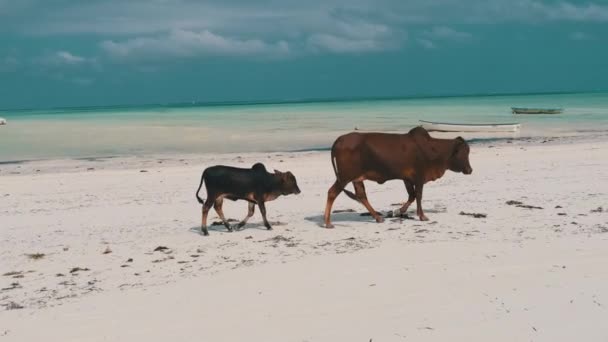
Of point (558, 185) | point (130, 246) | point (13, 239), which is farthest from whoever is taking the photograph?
point (558, 185)

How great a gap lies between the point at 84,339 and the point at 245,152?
2568 centimetres

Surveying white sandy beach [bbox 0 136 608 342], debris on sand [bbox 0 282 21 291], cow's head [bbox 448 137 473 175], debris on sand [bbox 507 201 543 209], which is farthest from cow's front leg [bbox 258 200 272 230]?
debris on sand [bbox 507 201 543 209]

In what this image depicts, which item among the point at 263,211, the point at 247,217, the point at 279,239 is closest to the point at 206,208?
the point at 247,217

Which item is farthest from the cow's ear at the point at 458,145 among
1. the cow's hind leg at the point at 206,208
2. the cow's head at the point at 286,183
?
the cow's hind leg at the point at 206,208

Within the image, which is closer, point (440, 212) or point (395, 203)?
point (440, 212)

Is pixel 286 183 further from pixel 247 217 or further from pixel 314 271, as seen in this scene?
pixel 314 271

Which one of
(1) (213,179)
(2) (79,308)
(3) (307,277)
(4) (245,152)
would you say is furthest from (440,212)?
(4) (245,152)

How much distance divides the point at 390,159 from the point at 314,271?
322 cm

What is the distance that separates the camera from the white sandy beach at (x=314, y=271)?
5574 millimetres

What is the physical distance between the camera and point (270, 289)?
21.9 ft

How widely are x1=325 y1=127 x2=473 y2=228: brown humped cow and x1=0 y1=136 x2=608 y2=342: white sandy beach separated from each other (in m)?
0.65

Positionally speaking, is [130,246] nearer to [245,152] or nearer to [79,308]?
[79,308]

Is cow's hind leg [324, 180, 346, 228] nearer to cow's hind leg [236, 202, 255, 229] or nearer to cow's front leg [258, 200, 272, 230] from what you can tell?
cow's front leg [258, 200, 272, 230]

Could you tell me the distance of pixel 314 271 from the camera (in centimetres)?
729
